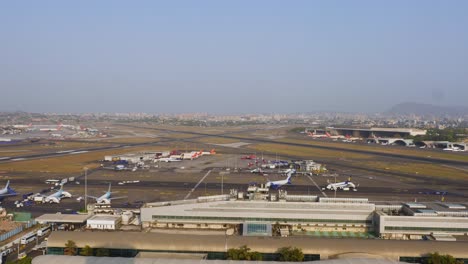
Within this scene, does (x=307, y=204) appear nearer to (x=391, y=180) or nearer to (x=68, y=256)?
(x=68, y=256)

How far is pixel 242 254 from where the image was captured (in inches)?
1013

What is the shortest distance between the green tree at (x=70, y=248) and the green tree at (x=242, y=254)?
37.9 feet

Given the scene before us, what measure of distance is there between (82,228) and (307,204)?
20.1m

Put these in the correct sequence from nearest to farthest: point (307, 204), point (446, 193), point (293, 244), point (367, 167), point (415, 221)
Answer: point (293, 244)
point (415, 221)
point (307, 204)
point (446, 193)
point (367, 167)

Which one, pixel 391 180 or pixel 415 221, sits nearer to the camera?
pixel 415 221

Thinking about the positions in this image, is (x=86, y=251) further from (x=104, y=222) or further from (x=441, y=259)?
(x=441, y=259)

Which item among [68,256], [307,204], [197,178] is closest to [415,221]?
[307,204]

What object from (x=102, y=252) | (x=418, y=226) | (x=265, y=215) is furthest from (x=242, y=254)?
(x=418, y=226)

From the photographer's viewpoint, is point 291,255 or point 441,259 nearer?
point 441,259

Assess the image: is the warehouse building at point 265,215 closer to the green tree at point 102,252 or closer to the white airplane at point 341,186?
the green tree at point 102,252

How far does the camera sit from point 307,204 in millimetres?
33500

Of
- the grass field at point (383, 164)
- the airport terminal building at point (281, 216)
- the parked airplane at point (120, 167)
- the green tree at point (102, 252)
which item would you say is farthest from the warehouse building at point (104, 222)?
the grass field at point (383, 164)

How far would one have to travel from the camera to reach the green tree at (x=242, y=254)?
25703 millimetres

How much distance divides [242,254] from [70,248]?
41.9 ft
